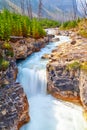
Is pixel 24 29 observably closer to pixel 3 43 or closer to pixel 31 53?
pixel 31 53

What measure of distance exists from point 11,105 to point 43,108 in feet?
11.7

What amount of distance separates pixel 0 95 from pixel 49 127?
4.31 metres

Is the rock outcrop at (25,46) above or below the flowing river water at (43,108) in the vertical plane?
above

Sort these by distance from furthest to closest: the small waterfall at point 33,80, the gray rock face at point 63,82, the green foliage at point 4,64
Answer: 1. the small waterfall at point 33,80
2. the gray rock face at point 63,82
3. the green foliage at point 4,64

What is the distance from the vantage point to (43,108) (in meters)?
21.8

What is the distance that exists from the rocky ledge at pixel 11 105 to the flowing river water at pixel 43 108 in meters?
0.95

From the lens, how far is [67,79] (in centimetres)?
2295

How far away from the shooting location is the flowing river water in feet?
65.0

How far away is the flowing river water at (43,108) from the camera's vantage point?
19.8 meters

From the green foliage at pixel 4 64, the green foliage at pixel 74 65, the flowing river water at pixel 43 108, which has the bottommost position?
the flowing river water at pixel 43 108

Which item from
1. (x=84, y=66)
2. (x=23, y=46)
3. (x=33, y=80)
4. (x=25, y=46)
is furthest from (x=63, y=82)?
(x=25, y=46)

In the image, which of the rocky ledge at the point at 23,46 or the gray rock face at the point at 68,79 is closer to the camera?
the gray rock face at the point at 68,79

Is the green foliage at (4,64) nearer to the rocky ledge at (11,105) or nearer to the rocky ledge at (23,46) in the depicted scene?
the rocky ledge at (11,105)

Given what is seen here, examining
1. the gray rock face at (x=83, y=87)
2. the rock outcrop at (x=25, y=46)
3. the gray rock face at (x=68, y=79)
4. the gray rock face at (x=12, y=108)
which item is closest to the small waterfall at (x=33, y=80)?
the gray rock face at (x=68, y=79)
